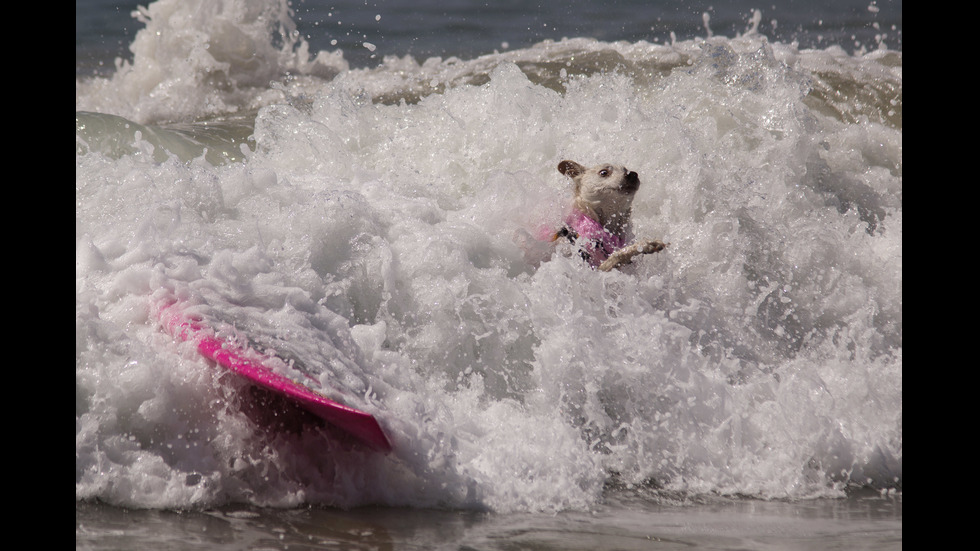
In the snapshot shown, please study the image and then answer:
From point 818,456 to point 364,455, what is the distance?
188cm

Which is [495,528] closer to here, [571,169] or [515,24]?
[571,169]

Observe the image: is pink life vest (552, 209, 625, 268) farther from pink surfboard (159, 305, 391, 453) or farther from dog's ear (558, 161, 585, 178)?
pink surfboard (159, 305, 391, 453)

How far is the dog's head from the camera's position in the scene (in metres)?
4.16

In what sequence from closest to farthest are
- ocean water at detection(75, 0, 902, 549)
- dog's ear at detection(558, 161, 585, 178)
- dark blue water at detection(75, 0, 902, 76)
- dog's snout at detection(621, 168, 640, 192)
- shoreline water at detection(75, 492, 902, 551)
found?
shoreline water at detection(75, 492, 902, 551)
ocean water at detection(75, 0, 902, 549)
dog's snout at detection(621, 168, 640, 192)
dog's ear at detection(558, 161, 585, 178)
dark blue water at detection(75, 0, 902, 76)

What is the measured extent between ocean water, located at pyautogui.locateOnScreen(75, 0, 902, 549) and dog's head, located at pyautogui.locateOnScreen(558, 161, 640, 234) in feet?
0.74

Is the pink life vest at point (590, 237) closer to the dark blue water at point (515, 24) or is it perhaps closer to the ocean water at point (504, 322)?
the ocean water at point (504, 322)

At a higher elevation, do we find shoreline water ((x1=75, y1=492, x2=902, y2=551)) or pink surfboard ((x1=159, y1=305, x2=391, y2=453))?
pink surfboard ((x1=159, y1=305, x2=391, y2=453))

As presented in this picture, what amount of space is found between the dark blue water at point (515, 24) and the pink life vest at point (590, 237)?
782 cm

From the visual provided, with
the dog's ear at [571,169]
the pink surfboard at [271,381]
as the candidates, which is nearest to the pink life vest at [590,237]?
the dog's ear at [571,169]

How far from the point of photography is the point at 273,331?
310 cm

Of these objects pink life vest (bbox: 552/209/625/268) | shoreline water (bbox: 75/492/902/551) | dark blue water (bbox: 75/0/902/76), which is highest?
dark blue water (bbox: 75/0/902/76)

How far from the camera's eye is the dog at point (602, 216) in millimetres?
3944

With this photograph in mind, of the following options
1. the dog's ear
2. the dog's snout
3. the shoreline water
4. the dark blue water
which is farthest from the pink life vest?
the dark blue water

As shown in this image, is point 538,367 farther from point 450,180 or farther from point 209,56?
point 209,56
